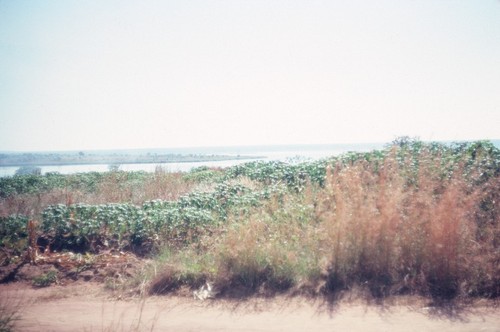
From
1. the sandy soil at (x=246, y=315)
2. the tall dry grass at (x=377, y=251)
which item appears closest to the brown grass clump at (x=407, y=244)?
the tall dry grass at (x=377, y=251)

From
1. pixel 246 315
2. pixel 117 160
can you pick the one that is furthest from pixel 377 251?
pixel 117 160

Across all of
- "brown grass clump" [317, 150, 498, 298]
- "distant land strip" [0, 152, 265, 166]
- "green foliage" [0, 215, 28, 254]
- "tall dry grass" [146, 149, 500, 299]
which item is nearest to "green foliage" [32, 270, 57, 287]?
"green foliage" [0, 215, 28, 254]

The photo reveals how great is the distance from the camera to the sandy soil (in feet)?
12.8

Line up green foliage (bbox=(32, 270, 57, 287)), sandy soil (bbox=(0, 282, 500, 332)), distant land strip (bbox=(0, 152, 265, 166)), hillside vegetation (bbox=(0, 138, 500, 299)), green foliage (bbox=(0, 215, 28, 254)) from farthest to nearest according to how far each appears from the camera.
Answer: distant land strip (bbox=(0, 152, 265, 166)), green foliage (bbox=(0, 215, 28, 254)), green foliage (bbox=(32, 270, 57, 287)), hillside vegetation (bbox=(0, 138, 500, 299)), sandy soil (bbox=(0, 282, 500, 332))

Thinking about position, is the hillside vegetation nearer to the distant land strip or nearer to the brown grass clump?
the brown grass clump

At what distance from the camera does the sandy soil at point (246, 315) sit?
3.89 metres

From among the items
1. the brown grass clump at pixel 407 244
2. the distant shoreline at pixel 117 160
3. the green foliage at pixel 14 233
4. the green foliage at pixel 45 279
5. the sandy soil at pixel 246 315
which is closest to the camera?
the sandy soil at pixel 246 315

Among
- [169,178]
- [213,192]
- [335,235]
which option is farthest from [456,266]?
[169,178]

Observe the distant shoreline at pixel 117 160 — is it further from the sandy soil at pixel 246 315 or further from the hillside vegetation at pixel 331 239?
the sandy soil at pixel 246 315

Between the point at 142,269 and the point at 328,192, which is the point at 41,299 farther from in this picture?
the point at 328,192

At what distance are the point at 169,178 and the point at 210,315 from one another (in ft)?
33.7

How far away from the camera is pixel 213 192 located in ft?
32.6

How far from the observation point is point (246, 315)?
171 inches

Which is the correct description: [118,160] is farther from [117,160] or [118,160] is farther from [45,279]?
[45,279]
